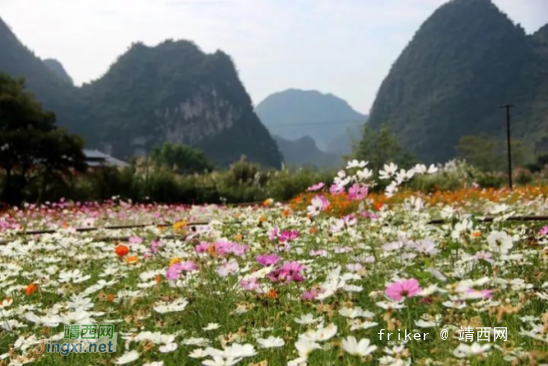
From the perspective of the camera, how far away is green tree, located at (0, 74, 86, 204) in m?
14.9

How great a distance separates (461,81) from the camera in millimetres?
104125

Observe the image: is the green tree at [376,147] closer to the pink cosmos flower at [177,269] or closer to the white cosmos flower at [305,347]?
the pink cosmos flower at [177,269]

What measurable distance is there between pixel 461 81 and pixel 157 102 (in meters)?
57.2

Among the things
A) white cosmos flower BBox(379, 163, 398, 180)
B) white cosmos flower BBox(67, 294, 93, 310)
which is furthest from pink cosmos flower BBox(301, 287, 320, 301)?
white cosmos flower BBox(379, 163, 398, 180)

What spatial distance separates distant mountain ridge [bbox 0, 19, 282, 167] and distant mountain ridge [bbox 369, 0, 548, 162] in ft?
96.2

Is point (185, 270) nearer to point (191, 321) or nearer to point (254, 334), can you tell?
point (191, 321)

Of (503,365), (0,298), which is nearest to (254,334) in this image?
(503,365)

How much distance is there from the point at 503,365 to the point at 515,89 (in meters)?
105

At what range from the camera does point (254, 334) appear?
6.23ft

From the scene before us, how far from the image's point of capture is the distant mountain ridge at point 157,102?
3733 inches

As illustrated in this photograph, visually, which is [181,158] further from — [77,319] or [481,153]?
[77,319]

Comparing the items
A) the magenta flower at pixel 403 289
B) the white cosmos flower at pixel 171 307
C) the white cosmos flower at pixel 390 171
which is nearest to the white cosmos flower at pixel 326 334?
the magenta flower at pixel 403 289

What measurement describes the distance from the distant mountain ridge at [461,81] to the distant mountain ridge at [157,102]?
29322 millimetres

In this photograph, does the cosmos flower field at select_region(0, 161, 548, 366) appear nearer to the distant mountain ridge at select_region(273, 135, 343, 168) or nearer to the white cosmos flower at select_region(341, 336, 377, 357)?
the white cosmos flower at select_region(341, 336, 377, 357)
